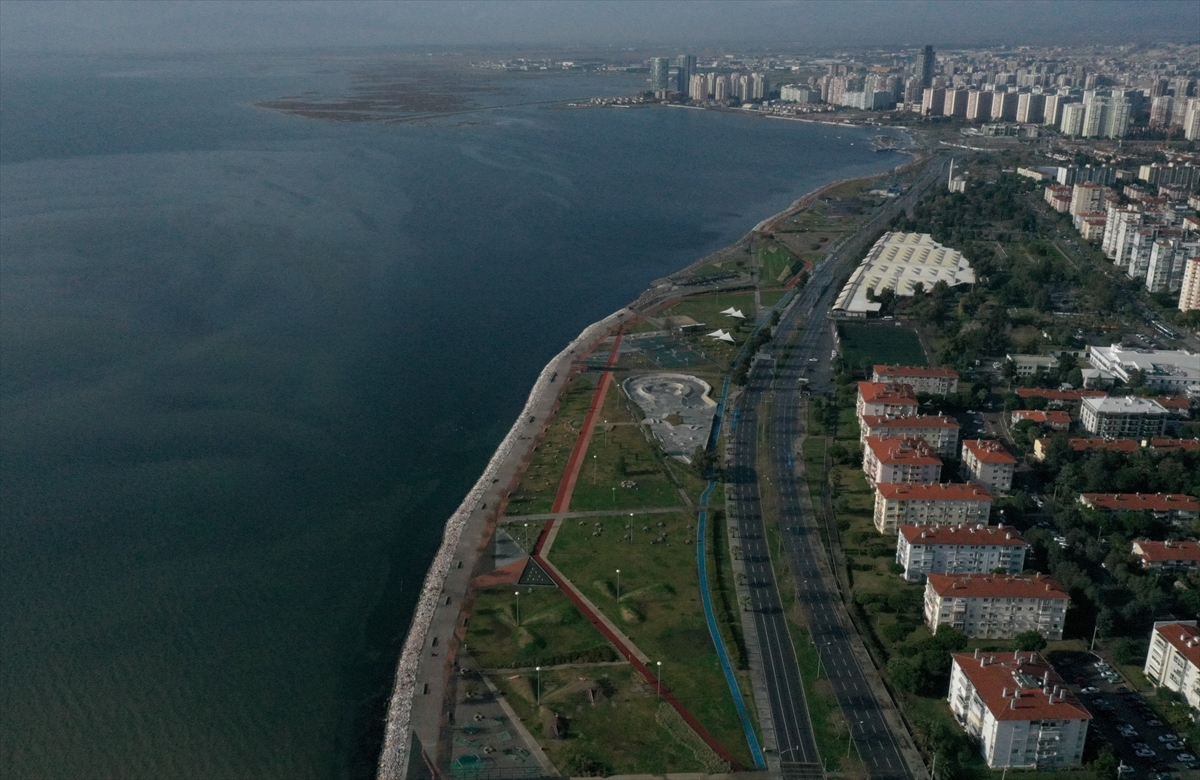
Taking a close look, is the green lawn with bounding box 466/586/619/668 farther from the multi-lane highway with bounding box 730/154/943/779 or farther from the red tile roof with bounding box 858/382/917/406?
the red tile roof with bounding box 858/382/917/406

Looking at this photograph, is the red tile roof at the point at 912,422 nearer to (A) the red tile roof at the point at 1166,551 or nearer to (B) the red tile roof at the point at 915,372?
(B) the red tile roof at the point at 915,372

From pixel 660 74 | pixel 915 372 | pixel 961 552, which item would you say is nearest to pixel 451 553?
pixel 961 552

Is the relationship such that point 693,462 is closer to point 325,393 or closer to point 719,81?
point 325,393

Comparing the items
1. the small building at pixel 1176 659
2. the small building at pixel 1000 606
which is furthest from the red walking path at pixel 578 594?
the small building at pixel 1176 659

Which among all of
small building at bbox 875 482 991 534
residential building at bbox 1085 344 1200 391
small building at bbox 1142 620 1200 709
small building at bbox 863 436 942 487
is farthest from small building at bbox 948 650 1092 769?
residential building at bbox 1085 344 1200 391

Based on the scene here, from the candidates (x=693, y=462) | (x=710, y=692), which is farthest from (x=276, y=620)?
(x=693, y=462)

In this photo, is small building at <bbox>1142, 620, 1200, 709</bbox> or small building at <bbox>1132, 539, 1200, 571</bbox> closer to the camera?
small building at <bbox>1142, 620, 1200, 709</bbox>
